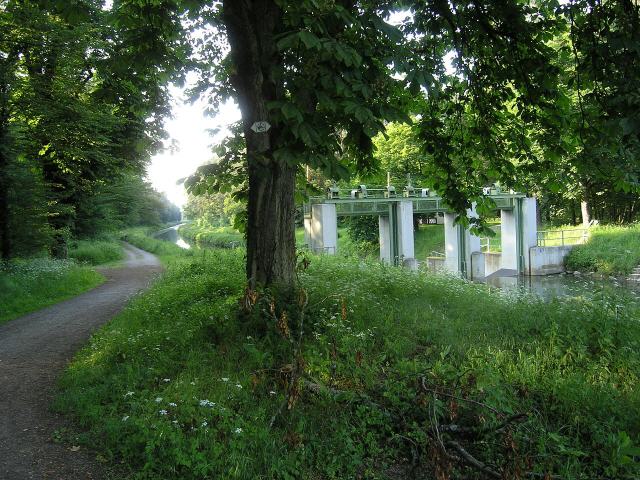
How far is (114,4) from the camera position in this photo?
7664 mm

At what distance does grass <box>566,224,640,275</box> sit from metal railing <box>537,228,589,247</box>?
0.66 meters

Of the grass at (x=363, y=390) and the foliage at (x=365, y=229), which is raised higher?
the foliage at (x=365, y=229)

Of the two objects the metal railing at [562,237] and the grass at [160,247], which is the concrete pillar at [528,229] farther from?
the grass at [160,247]

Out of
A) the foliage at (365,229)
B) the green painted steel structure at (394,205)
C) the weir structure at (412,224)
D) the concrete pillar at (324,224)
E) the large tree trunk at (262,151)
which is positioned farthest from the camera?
the foliage at (365,229)

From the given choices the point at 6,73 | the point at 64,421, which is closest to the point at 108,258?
the point at 6,73

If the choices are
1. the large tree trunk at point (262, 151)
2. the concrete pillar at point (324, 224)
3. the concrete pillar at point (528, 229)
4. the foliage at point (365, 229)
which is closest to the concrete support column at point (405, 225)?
the concrete pillar at point (324, 224)

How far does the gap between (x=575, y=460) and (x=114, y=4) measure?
28.1ft

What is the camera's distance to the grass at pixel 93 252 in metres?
26.1

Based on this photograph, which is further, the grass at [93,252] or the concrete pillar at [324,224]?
the grass at [93,252]

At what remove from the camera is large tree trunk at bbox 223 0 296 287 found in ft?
19.9

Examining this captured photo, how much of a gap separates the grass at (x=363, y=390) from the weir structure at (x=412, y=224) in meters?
13.2

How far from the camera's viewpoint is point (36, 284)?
43.0ft

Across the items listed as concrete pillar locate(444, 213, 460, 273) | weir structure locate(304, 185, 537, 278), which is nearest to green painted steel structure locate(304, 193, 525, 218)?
weir structure locate(304, 185, 537, 278)

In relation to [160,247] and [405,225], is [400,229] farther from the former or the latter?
[160,247]
